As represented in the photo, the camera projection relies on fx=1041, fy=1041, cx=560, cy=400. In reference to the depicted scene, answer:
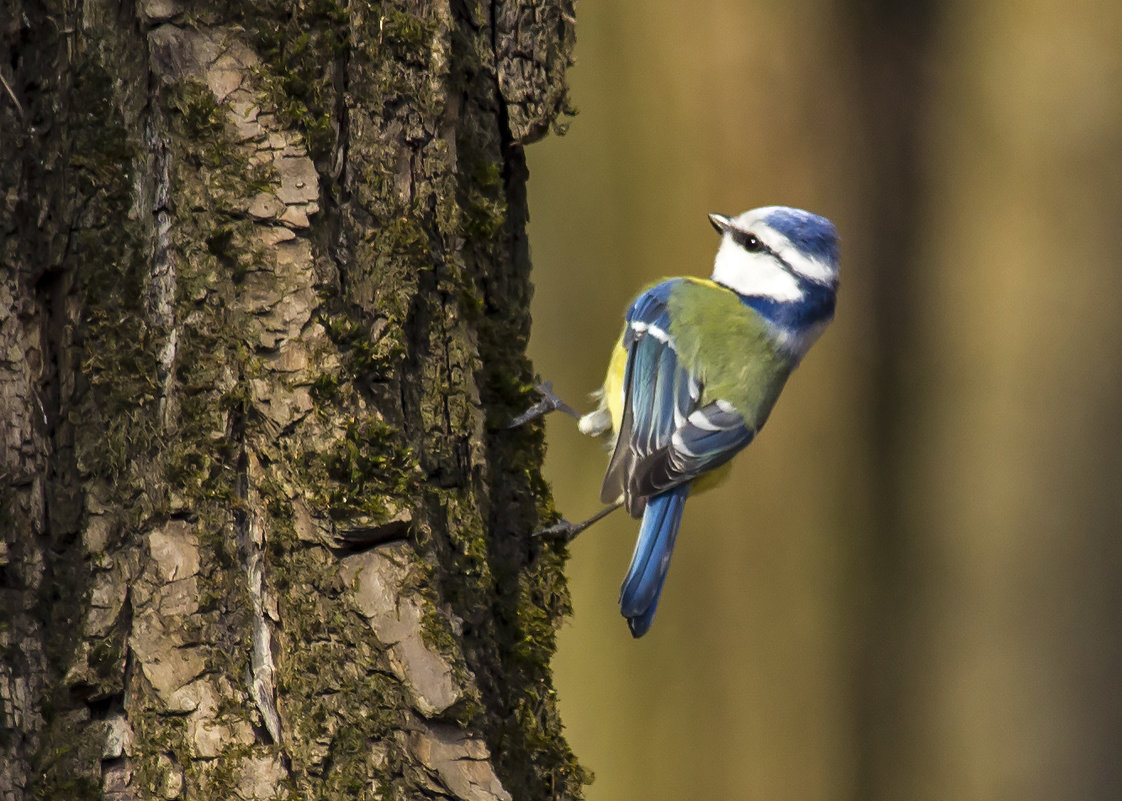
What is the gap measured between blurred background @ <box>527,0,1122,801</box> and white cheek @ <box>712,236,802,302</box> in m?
0.07

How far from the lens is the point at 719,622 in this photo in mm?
2477

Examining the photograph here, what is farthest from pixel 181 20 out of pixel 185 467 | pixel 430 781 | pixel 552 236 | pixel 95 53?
pixel 552 236

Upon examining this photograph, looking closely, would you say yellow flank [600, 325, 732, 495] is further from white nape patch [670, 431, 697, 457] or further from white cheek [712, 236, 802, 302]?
white cheek [712, 236, 802, 302]

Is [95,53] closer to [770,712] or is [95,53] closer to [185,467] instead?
[185,467]

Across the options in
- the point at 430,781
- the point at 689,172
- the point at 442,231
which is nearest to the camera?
the point at 430,781

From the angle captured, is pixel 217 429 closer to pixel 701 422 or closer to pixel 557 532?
pixel 557 532

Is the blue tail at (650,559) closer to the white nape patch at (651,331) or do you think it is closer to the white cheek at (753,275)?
the white nape patch at (651,331)

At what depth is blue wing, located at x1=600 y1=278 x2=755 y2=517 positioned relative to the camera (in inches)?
82.8

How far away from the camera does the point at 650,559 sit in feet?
6.59

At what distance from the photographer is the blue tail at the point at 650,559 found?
6.39ft

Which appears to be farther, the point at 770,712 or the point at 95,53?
the point at 770,712

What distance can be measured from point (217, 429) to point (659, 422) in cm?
114

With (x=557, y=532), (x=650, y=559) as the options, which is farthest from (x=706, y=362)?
(x=557, y=532)

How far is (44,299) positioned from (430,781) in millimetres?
749
